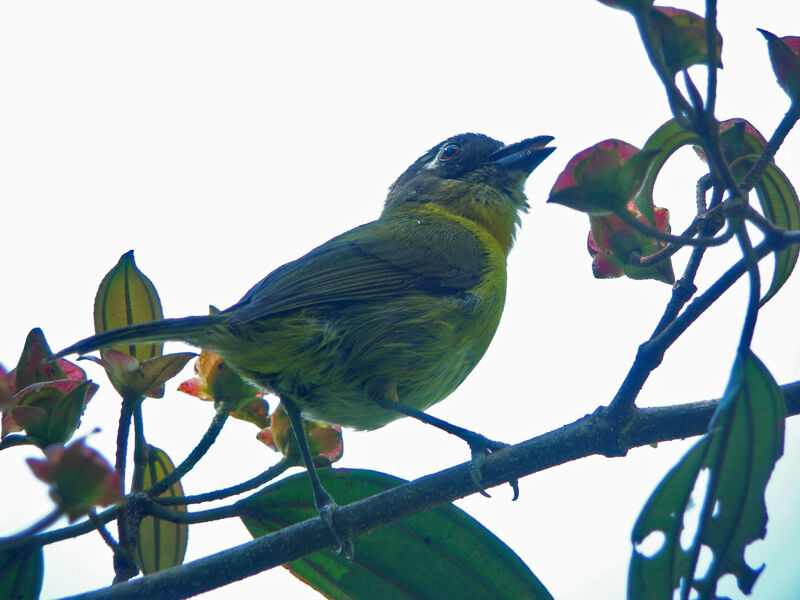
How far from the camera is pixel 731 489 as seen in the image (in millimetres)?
1486

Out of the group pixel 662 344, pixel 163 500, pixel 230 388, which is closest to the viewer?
pixel 662 344

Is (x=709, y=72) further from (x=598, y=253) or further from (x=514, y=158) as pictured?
(x=514, y=158)

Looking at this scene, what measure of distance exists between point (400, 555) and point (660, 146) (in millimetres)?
1342

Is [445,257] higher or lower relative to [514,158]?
lower

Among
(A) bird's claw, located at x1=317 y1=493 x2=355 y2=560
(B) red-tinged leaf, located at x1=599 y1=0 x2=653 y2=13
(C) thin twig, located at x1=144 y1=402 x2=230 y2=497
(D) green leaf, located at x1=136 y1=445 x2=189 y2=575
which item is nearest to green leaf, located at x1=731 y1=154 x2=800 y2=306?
(B) red-tinged leaf, located at x1=599 y1=0 x2=653 y2=13

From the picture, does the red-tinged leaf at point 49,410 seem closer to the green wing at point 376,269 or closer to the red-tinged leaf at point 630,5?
the green wing at point 376,269

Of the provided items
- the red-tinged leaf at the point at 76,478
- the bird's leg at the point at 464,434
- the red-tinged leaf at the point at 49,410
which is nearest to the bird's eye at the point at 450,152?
the bird's leg at the point at 464,434

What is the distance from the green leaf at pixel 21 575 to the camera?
2062 mm

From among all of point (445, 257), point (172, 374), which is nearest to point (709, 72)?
point (172, 374)

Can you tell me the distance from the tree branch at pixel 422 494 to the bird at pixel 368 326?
1.27ft

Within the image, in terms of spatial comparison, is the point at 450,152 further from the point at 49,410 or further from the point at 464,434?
the point at 49,410

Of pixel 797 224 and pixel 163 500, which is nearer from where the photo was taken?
pixel 797 224

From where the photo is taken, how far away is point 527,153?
443cm

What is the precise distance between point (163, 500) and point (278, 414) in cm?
53
